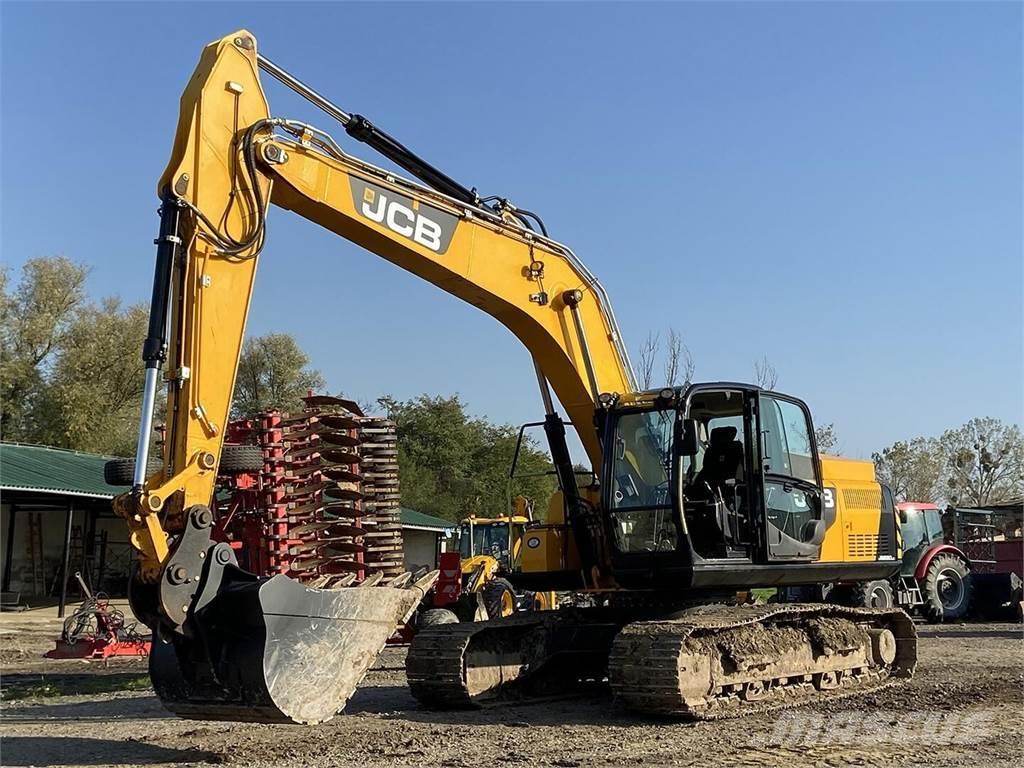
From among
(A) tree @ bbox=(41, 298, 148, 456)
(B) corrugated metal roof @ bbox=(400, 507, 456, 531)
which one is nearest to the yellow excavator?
(B) corrugated metal roof @ bbox=(400, 507, 456, 531)

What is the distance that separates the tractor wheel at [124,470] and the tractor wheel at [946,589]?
16.6 m

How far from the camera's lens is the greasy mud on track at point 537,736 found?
23.7ft

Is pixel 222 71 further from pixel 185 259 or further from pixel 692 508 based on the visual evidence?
pixel 692 508

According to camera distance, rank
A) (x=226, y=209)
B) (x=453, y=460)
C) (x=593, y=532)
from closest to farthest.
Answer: (x=226, y=209), (x=593, y=532), (x=453, y=460)

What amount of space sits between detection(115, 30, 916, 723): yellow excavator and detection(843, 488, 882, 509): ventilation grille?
0.10 feet

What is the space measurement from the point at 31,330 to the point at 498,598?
33.2 metres

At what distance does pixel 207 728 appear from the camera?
8.41m

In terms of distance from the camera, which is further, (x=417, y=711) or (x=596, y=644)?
(x=596, y=644)

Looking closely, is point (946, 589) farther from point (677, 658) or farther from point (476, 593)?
point (677, 658)

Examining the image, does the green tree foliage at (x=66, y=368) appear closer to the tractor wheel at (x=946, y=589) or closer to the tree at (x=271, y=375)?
the tree at (x=271, y=375)

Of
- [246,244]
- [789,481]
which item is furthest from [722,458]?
[246,244]

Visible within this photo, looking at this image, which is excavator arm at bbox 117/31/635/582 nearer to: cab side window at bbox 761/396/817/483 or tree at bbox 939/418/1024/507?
cab side window at bbox 761/396/817/483

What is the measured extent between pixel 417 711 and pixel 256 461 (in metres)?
3.08

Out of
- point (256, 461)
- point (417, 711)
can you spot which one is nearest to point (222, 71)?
point (256, 461)
